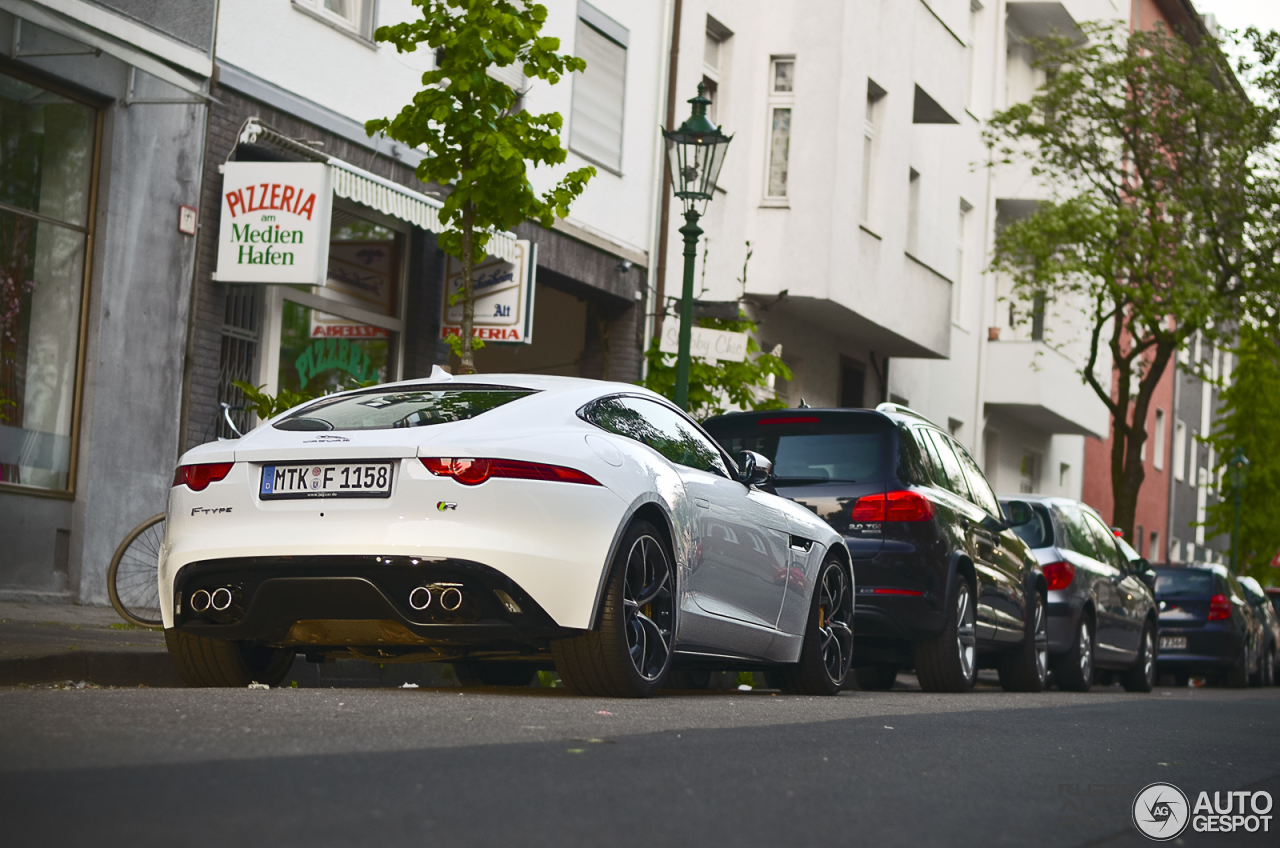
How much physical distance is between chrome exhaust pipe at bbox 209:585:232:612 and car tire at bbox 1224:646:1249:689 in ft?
58.5

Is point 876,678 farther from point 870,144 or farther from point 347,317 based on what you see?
point 870,144

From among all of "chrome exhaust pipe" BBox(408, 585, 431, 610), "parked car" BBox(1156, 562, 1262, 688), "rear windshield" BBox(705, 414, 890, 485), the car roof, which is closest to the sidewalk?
"chrome exhaust pipe" BBox(408, 585, 431, 610)

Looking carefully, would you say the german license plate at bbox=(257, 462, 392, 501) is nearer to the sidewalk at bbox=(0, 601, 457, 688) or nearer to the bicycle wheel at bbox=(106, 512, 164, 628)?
the sidewalk at bbox=(0, 601, 457, 688)

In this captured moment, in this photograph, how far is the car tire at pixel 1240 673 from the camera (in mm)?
23188

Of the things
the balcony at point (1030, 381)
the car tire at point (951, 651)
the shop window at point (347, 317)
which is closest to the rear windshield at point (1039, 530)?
the car tire at point (951, 651)

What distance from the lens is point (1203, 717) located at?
11266 mm

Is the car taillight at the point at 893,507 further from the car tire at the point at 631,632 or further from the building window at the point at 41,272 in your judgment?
the building window at the point at 41,272

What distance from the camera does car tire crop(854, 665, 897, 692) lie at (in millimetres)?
15117

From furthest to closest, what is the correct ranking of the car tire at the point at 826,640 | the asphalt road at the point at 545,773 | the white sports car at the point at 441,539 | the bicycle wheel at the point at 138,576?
1. the bicycle wheel at the point at 138,576
2. the car tire at the point at 826,640
3. the white sports car at the point at 441,539
4. the asphalt road at the point at 545,773

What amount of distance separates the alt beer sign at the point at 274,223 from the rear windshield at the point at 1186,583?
514 inches

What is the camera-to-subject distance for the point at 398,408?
804cm

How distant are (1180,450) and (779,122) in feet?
107

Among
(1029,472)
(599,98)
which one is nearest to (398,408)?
(599,98)

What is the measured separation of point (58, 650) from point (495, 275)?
9.56 meters
